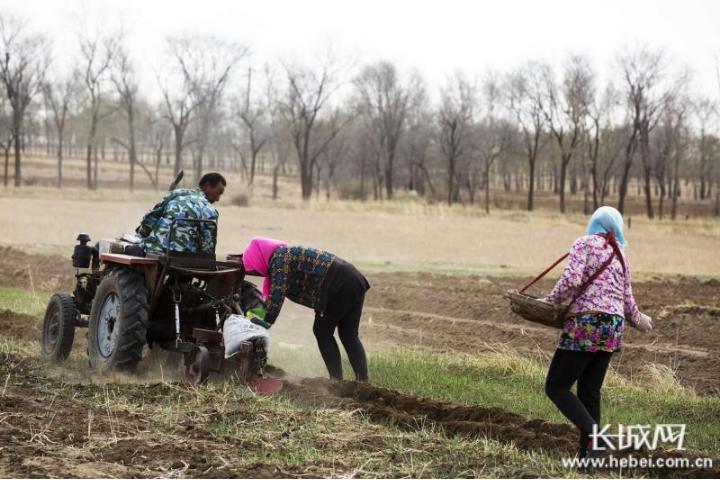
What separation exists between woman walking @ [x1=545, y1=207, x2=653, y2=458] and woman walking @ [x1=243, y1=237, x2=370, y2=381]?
2.63 m

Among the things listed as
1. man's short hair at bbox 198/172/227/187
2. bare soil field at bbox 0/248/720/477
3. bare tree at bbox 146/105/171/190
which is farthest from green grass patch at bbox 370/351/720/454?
bare tree at bbox 146/105/171/190

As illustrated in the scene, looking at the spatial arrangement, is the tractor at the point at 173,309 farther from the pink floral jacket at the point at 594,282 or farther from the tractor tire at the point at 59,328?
the pink floral jacket at the point at 594,282

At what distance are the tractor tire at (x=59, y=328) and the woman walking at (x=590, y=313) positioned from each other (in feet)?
17.4

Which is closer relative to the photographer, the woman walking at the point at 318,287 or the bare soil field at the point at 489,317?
the woman walking at the point at 318,287

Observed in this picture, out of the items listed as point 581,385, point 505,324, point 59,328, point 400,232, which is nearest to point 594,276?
point 581,385

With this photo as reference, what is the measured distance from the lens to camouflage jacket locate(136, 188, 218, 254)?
28.3 feet

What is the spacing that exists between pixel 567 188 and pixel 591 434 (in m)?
109

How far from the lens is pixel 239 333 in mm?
7867

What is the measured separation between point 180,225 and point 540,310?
3.66 m

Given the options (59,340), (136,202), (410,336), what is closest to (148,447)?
(59,340)

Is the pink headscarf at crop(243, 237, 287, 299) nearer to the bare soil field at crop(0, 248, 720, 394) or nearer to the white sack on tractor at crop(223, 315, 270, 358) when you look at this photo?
the white sack on tractor at crop(223, 315, 270, 358)

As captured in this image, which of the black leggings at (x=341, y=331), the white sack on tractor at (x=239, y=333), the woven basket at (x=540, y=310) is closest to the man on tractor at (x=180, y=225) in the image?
the white sack on tractor at (x=239, y=333)

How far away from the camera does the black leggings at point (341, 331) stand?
8711mm

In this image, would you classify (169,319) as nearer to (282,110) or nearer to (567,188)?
(282,110)
